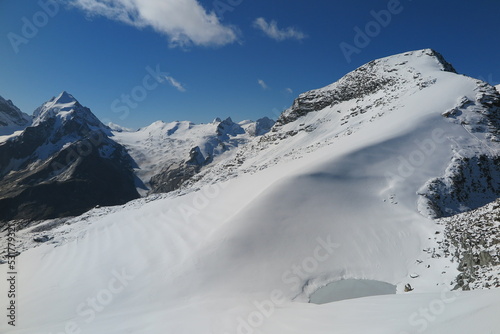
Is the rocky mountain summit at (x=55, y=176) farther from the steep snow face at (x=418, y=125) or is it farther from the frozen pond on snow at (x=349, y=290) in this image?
the frozen pond on snow at (x=349, y=290)

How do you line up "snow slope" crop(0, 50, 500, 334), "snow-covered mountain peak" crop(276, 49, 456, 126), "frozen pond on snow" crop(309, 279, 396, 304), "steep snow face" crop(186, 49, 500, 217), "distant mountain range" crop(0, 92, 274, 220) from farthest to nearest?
"distant mountain range" crop(0, 92, 274, 220), "snow-covered mountain peak" crop(276, 49, 456, 126), "steep snow face" crop(186, 49, 500, 217), "frozen pond on snow" crop(309, 279, 396, 304), "snow slope" crop(0, 50, 500, 334)

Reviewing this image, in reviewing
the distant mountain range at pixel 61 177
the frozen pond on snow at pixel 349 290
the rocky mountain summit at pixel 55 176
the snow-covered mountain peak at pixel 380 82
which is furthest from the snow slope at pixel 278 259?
the distant mountain range at pixel 61 177

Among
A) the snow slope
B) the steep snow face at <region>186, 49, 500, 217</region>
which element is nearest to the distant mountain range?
the steep snow face at <region>186, 49, 500, 217</region>

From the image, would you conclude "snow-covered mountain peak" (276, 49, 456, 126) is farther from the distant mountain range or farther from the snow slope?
the distant mountain range

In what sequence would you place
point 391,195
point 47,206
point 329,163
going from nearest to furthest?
point 391,195 < point 329,163 < point 47,206

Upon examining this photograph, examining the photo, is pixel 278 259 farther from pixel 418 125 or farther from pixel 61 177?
pixel 61 177

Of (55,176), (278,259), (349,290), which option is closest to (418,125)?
(349,290)

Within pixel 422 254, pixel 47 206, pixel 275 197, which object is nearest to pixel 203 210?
pixel 275 197

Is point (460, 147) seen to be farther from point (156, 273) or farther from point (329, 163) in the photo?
point (156, 273)
